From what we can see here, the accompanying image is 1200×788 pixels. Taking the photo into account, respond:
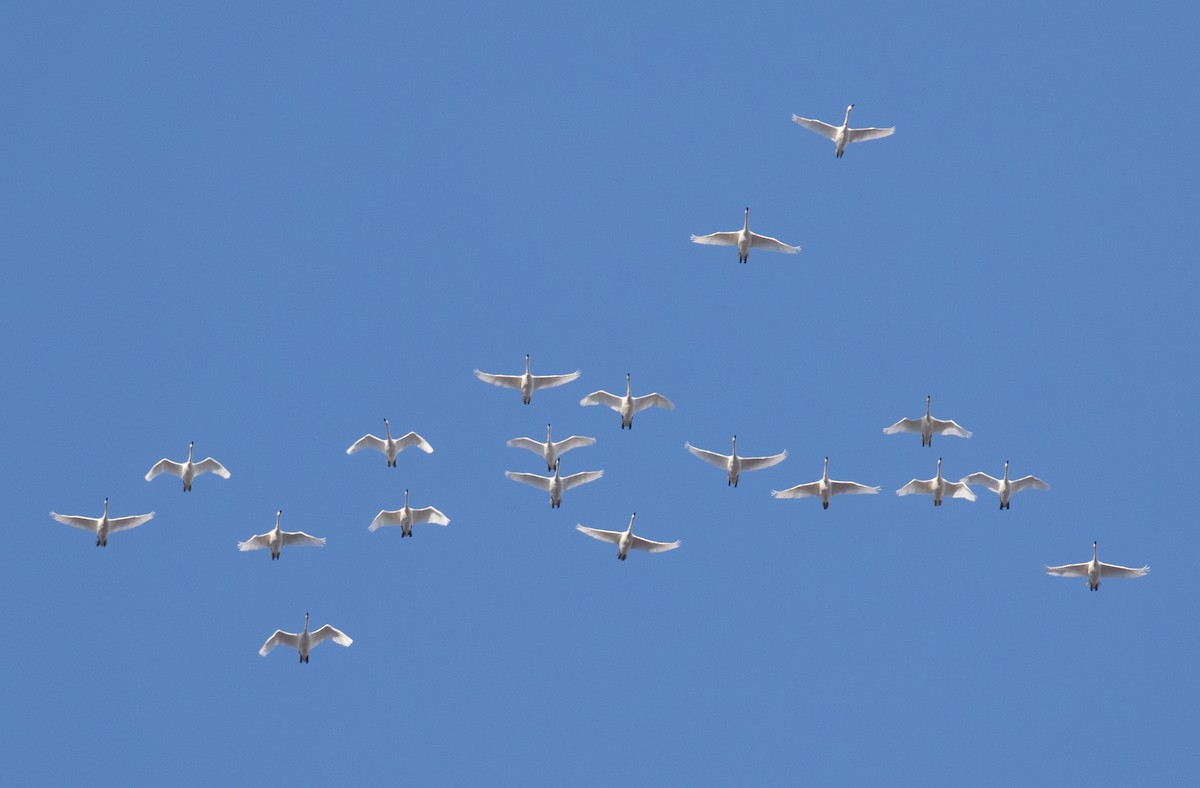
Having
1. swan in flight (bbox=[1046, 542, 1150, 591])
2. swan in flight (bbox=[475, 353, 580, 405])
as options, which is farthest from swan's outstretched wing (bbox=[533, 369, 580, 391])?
swan in flight (bbox=[1046, 542, 1150, 591])

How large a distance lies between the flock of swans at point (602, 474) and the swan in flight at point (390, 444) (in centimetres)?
3

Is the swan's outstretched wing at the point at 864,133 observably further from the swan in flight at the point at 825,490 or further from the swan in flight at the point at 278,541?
the swan in flight at the point at 278,541

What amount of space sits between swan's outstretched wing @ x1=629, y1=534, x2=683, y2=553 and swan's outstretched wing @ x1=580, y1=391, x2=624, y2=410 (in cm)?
374

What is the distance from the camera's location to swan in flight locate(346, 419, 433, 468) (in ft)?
162

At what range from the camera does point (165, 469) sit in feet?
163

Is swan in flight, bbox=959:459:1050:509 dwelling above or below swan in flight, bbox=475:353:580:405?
below

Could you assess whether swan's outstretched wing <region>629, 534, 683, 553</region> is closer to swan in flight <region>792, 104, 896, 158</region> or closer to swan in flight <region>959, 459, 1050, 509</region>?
swan in flight <region>959, 459, 1050, 509</region>

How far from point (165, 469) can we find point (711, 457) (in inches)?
586

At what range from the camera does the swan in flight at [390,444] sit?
49.5 meters

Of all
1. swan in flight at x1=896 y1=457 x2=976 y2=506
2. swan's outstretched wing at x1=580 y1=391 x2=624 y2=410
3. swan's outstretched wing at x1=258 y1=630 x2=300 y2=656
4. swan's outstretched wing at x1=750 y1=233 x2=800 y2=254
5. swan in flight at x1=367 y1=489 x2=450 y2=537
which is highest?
swan's outstretched wing at x1=750 y1=233 x2=800 y2=254

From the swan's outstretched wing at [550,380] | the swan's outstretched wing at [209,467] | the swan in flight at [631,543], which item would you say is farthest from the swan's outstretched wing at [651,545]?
the swan's outstretched wing at [209,467]

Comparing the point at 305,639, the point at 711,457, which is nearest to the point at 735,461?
the point at 711,457

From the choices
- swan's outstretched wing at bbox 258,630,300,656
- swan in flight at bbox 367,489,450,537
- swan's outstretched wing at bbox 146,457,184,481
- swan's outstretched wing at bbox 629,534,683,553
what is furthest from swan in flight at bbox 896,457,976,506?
swan's outstretched wing at bbox 146,457,184,481

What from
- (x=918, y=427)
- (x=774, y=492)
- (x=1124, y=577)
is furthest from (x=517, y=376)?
(x=1124, y=577)
